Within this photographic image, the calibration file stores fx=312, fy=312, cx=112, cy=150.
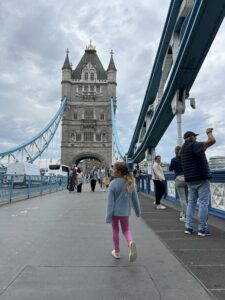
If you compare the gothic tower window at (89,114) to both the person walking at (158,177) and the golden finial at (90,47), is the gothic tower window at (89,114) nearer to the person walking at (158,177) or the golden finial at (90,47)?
the golden finial at (90,47)

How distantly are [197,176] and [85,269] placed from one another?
7.34 feet

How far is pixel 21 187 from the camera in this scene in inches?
445

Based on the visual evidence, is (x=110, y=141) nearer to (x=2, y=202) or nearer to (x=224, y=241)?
(x=2, y=202)

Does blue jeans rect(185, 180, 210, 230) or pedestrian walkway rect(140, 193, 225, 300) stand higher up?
blue jeans rect(185, 180, 210, 230)

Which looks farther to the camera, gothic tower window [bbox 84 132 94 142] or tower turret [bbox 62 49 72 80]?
tower turret [bbox 62 49 72 80]

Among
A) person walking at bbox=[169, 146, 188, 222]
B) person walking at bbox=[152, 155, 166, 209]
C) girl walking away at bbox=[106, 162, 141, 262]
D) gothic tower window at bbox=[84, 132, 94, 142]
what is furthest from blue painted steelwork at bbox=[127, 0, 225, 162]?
gothic tower window at bbox=[84, 132, 94, 142]

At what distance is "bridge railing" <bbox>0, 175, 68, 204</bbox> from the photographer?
9.67 metres

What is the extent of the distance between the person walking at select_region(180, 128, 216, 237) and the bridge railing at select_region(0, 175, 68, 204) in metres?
6.47

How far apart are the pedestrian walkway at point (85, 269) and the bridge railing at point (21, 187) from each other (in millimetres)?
4976

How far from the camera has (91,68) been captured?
231ft

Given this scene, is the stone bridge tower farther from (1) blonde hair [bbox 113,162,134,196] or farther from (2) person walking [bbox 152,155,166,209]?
(1) blonde hair [bbox 113,162,134,196]

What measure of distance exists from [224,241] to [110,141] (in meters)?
61.0

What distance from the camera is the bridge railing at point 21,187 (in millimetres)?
9672

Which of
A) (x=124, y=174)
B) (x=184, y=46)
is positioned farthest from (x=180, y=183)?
(x=184, y=46)
